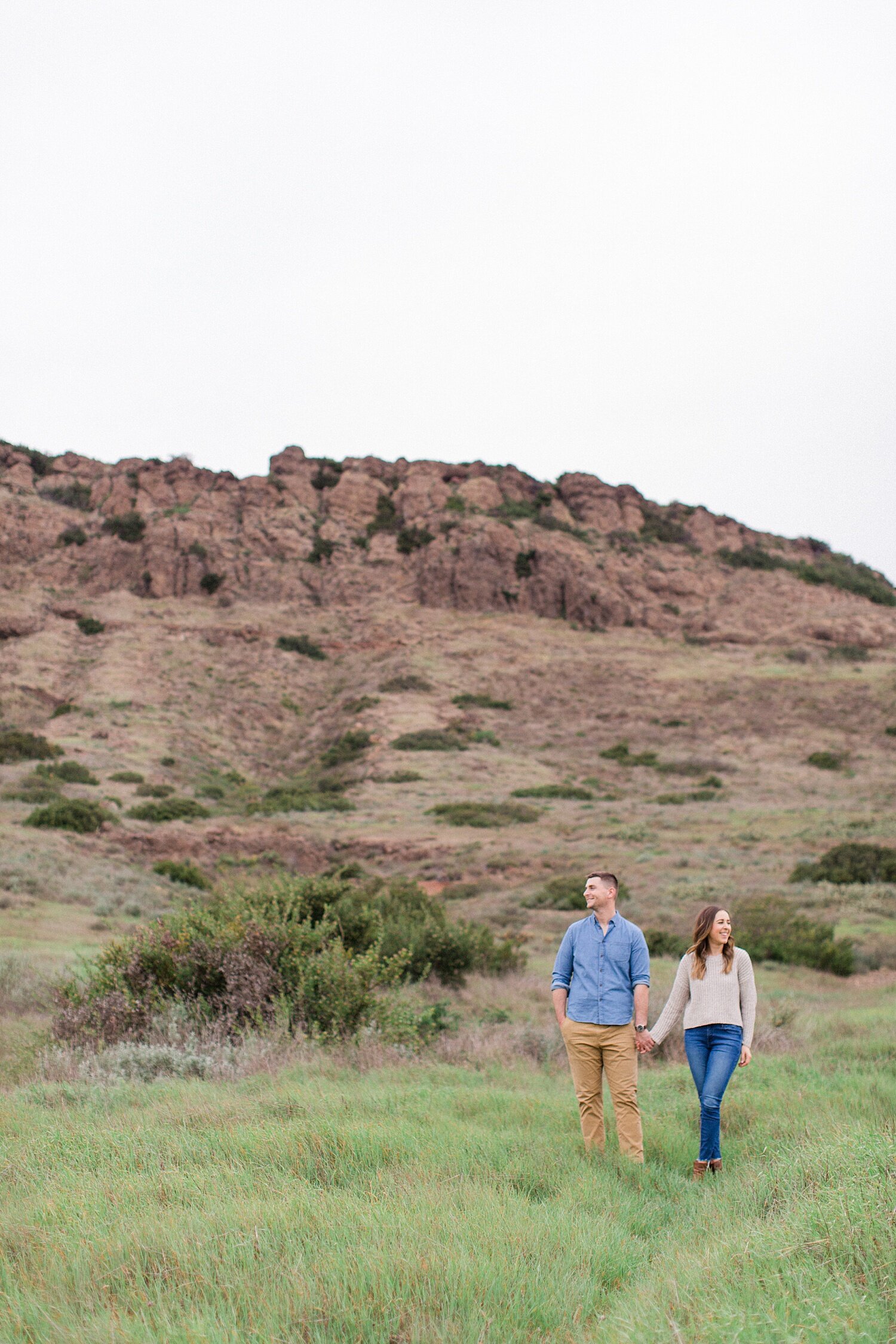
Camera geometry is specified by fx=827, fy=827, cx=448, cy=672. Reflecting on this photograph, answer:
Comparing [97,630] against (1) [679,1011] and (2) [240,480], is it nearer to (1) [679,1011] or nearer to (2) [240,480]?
(2) [240,480]

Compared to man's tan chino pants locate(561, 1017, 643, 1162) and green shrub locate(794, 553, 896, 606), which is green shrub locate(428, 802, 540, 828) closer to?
man's tan chino pants locate(561, 1017, 643, 1162)

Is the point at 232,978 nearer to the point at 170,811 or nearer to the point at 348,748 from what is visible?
the point at 170,811

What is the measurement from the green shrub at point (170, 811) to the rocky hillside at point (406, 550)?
86.0 ft

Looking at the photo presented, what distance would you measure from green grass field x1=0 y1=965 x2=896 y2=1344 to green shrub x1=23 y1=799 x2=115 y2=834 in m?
16.4

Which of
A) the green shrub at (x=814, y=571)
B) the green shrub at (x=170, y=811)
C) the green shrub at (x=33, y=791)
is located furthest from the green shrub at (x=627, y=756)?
the green shrub at (x=814, y=571)

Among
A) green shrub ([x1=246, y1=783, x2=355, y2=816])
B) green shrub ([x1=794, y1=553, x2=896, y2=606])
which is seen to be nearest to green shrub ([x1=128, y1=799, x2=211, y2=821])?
green shrub ([x1=246, y1=783, x2=355, y2=816])

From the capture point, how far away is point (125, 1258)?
105 inches


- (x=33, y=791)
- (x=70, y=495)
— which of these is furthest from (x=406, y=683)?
(x=70, y=495)

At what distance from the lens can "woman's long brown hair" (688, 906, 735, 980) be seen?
15.8ft

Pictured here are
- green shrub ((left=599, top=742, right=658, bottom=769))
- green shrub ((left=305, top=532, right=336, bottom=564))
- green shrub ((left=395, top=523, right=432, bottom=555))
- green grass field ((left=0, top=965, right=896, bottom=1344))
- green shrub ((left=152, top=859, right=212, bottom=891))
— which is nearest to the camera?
green grass field ((left=0, top=965, right=896, bottom=1344))

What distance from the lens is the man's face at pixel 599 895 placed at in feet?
15.6

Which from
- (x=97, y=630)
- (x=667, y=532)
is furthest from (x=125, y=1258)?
(x=667, y=532)

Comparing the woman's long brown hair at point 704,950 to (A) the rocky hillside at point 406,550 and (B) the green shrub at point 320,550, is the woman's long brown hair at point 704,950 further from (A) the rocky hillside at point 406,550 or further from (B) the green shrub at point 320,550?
(B) the green shrub at point 320,550

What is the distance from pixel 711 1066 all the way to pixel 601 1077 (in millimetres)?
625
